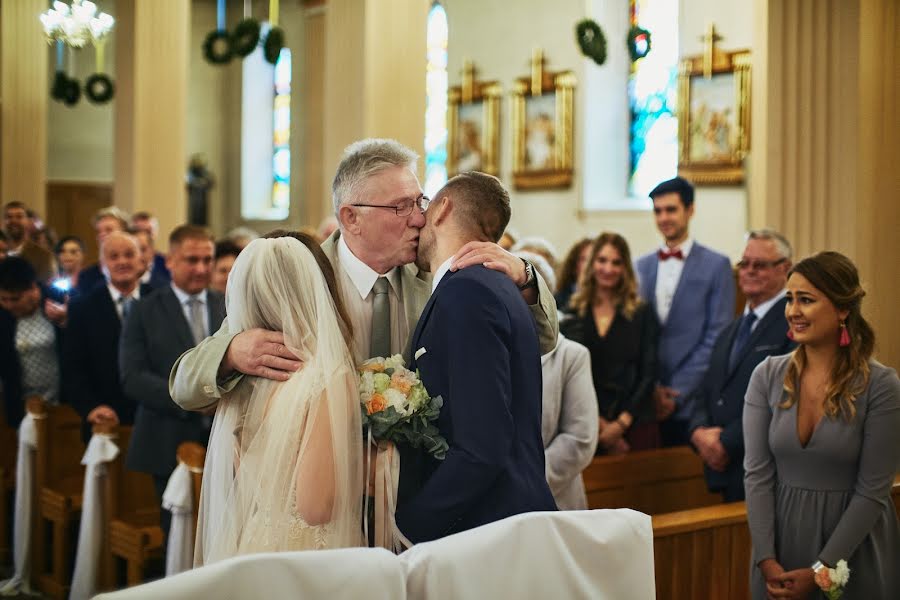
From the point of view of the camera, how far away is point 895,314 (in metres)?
6.12

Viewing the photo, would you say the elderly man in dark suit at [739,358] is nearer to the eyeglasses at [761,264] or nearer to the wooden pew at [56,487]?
the eyeglasses at [761,264]

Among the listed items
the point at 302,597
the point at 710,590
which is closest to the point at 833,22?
the point at 710,590

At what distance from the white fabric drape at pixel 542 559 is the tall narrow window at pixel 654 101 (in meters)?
11.0

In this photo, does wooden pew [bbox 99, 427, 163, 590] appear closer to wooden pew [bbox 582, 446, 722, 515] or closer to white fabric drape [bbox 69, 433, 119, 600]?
white fabric drape [bbox 69, 433, 119, 600]

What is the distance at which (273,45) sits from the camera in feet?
33.0

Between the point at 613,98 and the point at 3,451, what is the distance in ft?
29.8

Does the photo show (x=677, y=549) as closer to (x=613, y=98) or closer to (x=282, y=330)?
(x=282, y=330)

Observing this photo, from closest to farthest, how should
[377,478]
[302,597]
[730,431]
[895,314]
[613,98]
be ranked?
[302,597]
[377,478]
[730,431]
[895,314]
[613,98]

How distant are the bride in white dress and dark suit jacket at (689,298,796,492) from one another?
263 centimetres

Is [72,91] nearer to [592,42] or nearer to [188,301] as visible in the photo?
[592,42]

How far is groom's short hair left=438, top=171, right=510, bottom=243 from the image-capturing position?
2.95 metres

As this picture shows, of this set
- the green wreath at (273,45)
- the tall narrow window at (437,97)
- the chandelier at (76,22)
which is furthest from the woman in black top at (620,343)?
the tall narrow window at (437,97)

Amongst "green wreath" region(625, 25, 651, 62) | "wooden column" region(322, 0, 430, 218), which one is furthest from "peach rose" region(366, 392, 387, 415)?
"green wreath" region(625, 25, 651, 62)

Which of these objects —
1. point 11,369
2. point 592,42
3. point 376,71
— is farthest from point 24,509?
point 592,42
